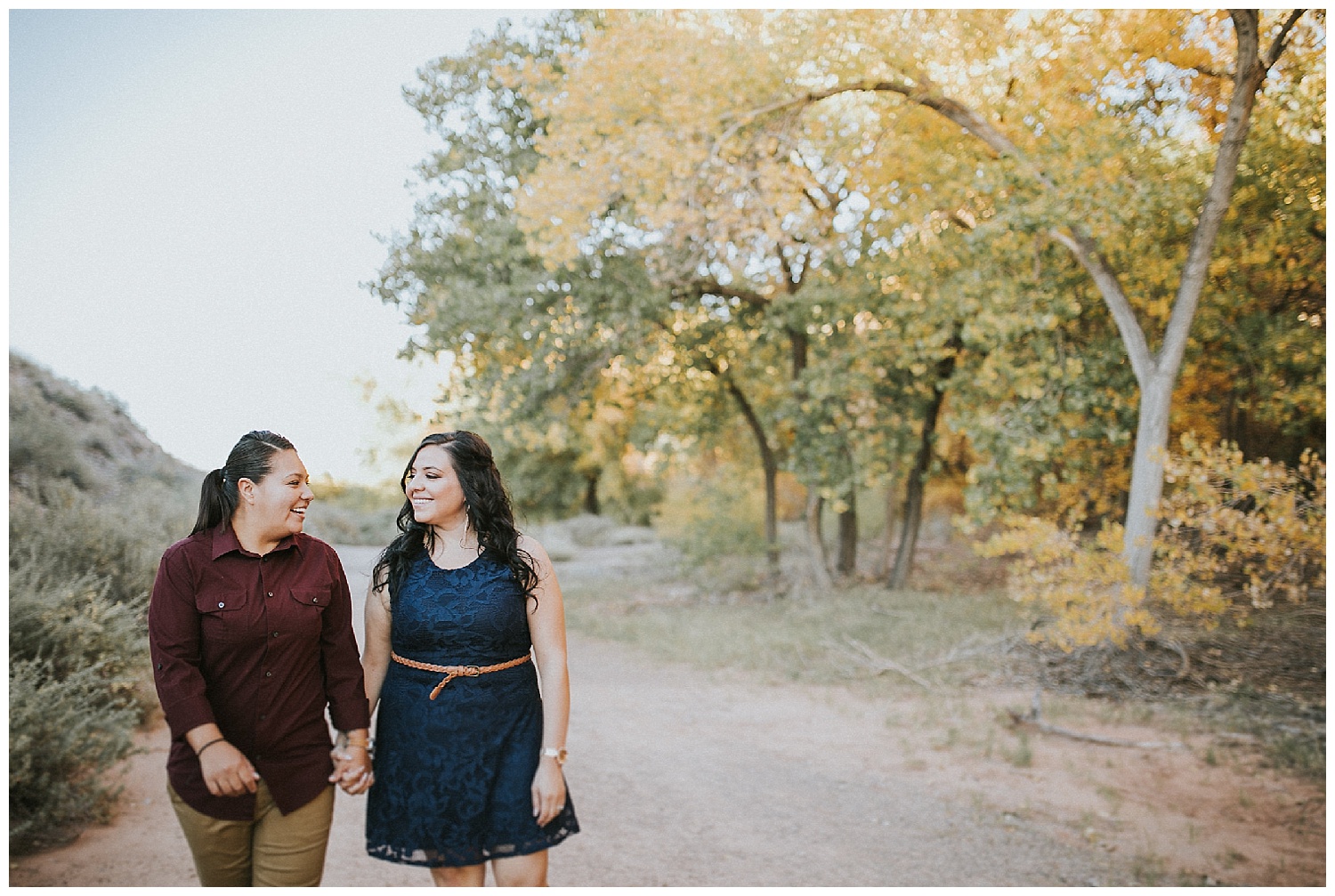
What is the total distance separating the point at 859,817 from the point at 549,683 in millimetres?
1938

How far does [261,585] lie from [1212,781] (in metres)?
A: 3.50

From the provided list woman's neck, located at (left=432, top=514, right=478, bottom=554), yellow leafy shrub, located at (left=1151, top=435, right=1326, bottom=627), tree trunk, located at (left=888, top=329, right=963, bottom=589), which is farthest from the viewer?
tree trunk, located at (left=888, top=329, right=963, bottom=589)

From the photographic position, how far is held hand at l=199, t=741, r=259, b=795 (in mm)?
1513

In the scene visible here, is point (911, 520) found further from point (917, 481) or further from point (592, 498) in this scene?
point (592, 498)

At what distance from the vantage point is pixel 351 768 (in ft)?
5.49

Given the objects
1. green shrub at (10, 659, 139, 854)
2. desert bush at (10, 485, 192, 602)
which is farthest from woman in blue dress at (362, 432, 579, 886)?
desert bush at (10, 485, 192, 602)

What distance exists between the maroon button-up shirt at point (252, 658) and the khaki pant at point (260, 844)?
22 millimetres

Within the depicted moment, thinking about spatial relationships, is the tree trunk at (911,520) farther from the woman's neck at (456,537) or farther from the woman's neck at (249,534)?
the woman's neck at (249,534)

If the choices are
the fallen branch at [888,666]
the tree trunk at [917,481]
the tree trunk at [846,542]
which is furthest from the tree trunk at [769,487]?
the fallen branch at [888,666]

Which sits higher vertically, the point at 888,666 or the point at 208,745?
the point at 208,745

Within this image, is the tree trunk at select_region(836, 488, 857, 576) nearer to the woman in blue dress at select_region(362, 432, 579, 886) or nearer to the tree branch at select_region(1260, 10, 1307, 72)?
the tree branch at select_region(1260, 10, 1307, 72)

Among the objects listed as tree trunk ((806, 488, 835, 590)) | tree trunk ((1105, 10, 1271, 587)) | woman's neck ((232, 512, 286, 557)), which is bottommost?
tree trunk ((806, 488, 835, 590))

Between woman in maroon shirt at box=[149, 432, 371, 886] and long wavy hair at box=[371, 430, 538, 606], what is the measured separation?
132 millimetres

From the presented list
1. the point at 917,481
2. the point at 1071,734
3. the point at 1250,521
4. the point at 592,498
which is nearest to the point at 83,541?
the point at 1071,734
